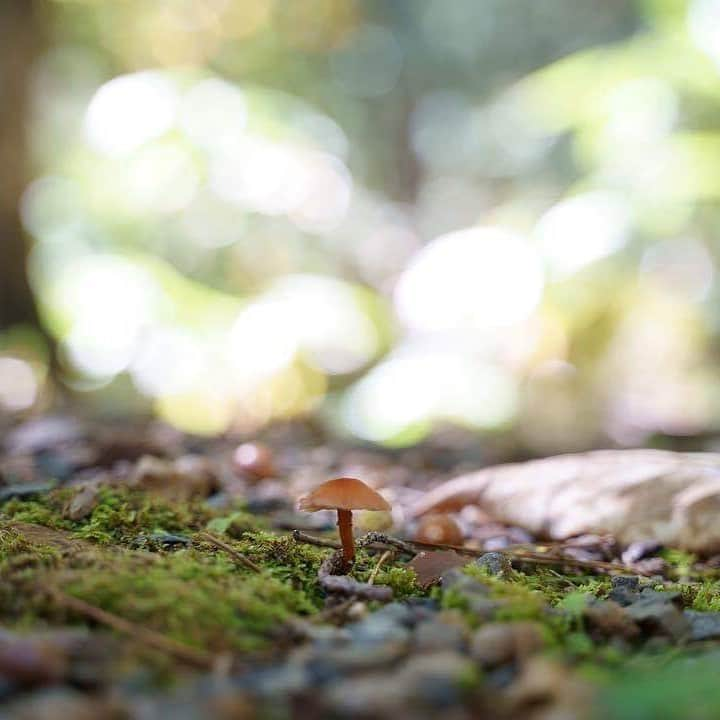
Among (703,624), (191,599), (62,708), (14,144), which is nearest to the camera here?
(62,708)

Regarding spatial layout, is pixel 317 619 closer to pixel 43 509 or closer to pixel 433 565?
pixel 433 565

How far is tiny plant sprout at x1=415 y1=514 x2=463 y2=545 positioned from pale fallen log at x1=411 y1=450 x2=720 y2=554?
0.21 m

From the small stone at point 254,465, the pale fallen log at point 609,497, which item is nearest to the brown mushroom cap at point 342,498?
the pale fallen log at point 609,497

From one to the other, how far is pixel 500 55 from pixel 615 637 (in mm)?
9016

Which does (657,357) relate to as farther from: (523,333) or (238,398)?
(238,398)

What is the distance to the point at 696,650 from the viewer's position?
105 cm

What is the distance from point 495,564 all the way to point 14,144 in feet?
11.6

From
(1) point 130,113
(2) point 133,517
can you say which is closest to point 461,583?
(2) point 133,517

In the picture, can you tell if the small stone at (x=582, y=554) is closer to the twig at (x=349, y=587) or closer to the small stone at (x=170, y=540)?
the twig at (x=349, y=587)

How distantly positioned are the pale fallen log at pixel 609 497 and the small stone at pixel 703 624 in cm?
51

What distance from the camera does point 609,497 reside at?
1807 mm

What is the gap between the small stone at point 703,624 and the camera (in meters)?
1.10

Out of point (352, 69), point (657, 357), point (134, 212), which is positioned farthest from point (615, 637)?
point (352, 69)

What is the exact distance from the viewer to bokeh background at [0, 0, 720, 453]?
3957 millimetres
